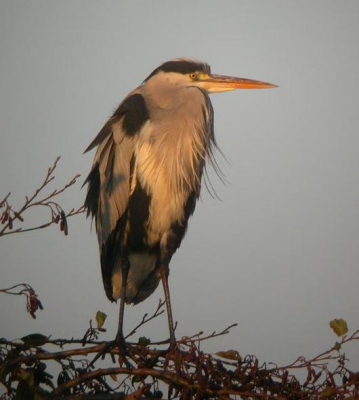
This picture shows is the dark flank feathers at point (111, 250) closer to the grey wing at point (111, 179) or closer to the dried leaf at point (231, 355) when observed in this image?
the grey wing at point (111, 179)

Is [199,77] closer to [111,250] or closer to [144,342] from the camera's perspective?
[111,250]

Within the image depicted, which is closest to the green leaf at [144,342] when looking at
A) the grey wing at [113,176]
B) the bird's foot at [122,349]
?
the bird's foot at [122,349]

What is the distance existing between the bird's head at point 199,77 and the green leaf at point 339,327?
2543 millimetres

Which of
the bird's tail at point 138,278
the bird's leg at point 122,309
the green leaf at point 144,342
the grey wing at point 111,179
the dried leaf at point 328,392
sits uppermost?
the grey wing at point 111,179

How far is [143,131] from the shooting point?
4.54 meters

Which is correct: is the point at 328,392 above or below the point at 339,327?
below

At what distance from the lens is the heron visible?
177 inches

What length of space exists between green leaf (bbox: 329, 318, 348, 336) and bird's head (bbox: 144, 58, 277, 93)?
100 inches

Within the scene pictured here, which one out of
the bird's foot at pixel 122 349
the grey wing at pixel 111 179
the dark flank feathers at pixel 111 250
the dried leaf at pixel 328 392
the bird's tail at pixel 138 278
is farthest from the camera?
the bird's tail at pixel 138 278

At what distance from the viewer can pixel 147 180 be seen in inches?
177

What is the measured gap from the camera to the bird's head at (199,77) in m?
5.06

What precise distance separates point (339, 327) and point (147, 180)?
6.30 feet

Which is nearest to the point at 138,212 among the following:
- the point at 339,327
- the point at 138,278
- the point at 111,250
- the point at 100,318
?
the point at 111,250

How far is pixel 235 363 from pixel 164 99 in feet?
8.02
